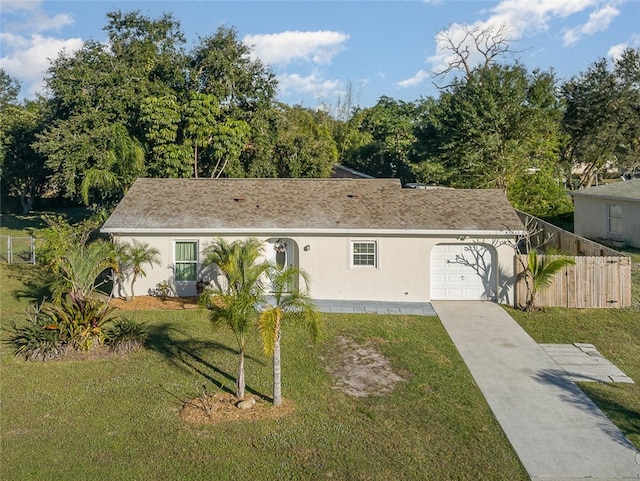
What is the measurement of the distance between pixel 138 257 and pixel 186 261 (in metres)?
1.51

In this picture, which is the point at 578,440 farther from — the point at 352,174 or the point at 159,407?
the point at 352,174

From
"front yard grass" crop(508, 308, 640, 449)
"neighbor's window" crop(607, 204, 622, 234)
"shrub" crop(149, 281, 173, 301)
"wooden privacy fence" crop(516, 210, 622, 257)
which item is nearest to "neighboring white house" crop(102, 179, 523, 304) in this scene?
"shrub" crop(149, 281, 173, 301)

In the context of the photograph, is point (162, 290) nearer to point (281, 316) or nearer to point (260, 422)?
point (281, 316)

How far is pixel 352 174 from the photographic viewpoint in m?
44.7

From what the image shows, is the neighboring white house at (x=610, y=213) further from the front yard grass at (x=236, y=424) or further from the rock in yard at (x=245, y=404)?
the rock in yard at (x=245, y=404)

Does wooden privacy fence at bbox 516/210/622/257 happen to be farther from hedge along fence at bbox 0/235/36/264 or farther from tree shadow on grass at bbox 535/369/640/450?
hedge along fence at bbox 0/235/36/264

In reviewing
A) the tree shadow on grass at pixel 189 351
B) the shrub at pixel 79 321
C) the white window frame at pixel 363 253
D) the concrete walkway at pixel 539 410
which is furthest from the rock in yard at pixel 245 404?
the white window frame at pixel 363 253

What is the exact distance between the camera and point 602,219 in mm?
26141

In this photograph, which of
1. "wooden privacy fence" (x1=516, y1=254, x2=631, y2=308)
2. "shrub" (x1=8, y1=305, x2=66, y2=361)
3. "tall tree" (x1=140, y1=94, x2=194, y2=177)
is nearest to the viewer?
"shrub" (x1=8, y1=305, x2=66, y2=361)

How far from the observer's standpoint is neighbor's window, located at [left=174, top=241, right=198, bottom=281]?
18062mm

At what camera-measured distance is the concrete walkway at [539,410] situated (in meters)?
8.21

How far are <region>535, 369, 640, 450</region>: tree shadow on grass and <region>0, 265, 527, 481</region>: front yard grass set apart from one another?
168 cm

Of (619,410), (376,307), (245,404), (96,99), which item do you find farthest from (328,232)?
(96,99)

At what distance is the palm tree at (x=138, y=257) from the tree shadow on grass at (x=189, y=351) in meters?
3.28
